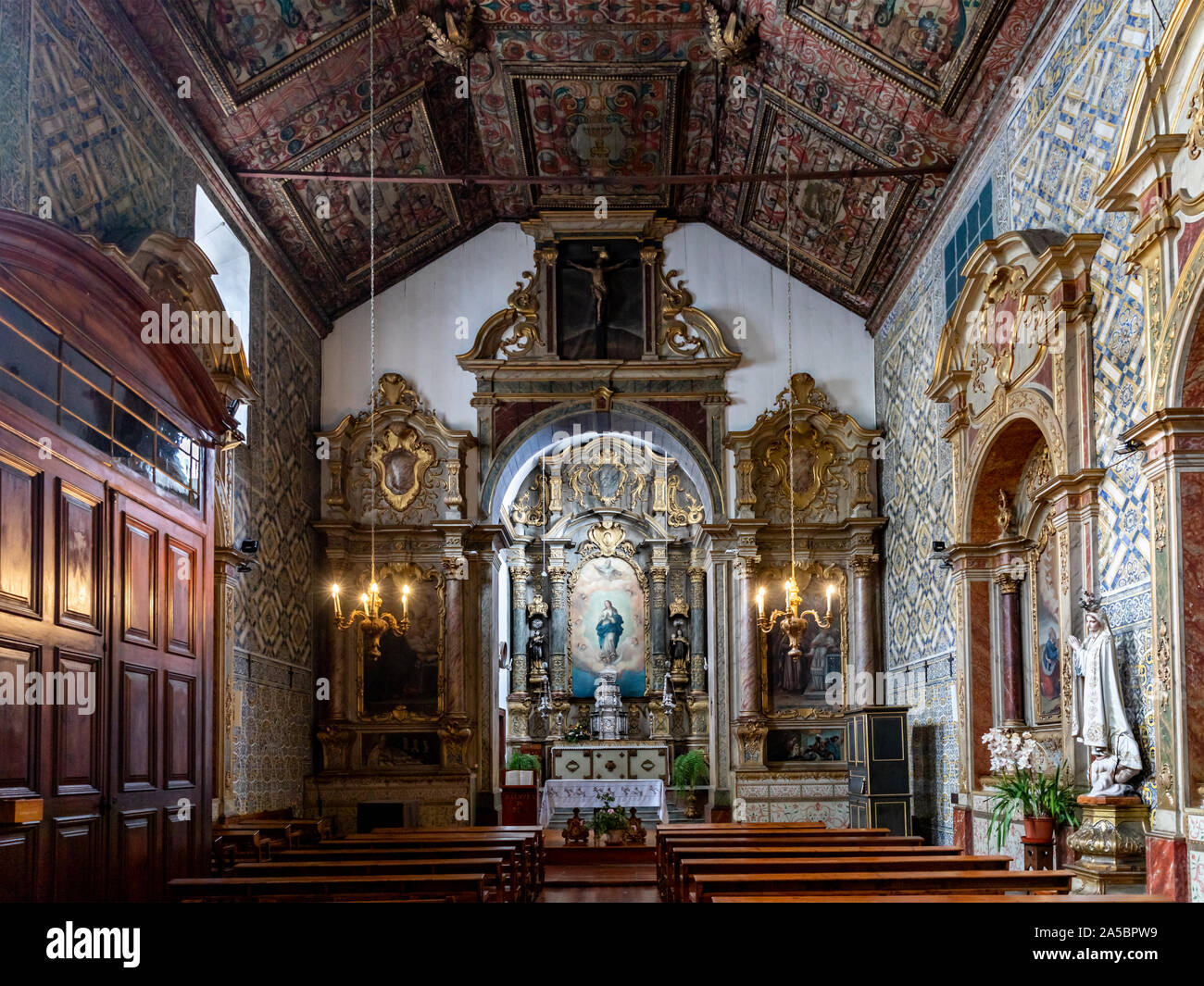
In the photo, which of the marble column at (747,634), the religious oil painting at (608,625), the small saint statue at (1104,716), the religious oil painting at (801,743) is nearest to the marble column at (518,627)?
the religious oil painting at (608,625)

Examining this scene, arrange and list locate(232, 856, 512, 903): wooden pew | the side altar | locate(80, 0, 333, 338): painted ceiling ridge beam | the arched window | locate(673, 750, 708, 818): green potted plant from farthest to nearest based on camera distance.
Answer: the side altar → locate(673, 750, 708, 818): green potted plant → the arched window → locate(80, 0, 333, 338): painted ceiling ridge beam → locate(232, 856, 512, 903): wooden pew

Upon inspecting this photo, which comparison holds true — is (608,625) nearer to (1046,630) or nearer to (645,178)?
(645,178)

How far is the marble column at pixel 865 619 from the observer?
62.5ft

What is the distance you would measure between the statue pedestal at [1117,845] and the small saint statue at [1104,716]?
15 cm

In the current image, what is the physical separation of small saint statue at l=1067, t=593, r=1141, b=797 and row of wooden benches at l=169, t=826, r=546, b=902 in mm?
4611

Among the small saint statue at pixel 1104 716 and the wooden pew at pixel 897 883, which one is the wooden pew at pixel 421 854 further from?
the small saint statue at pixel 1104 716

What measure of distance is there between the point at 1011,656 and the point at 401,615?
9.10 meters

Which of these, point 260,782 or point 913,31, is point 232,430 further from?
point 913,31

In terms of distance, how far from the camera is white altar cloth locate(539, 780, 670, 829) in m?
20.8

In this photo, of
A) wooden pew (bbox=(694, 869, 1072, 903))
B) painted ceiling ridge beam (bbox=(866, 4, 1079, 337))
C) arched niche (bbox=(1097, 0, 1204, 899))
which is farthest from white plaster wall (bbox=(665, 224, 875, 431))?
wooden pew (bbox=(694, 869, 1072, 903))

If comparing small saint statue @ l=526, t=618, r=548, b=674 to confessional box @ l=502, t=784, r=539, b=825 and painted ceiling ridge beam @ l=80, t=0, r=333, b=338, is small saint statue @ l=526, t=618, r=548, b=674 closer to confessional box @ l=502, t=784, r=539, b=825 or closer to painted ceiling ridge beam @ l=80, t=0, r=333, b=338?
confessional box @ l=502, t=784, r=539, b=825

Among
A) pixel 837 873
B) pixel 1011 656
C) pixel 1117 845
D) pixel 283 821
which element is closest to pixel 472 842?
pixel 283 821
